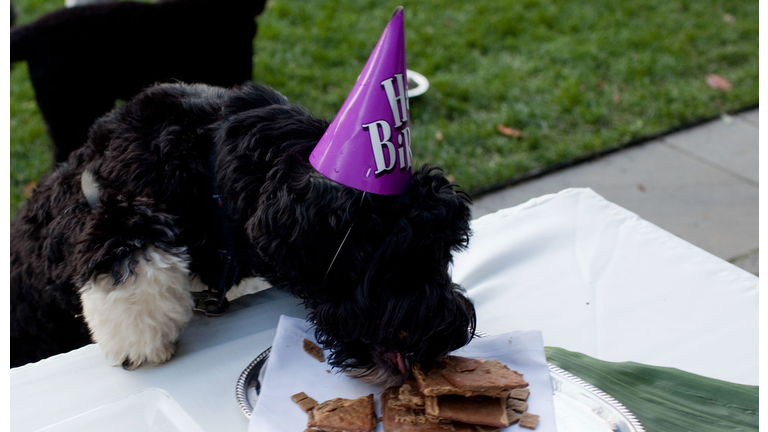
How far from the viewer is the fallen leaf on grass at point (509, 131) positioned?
517 cm

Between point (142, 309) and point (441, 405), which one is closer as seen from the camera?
point (441, 405)

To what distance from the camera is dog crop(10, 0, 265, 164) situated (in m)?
3.39

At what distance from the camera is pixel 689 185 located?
4.84m

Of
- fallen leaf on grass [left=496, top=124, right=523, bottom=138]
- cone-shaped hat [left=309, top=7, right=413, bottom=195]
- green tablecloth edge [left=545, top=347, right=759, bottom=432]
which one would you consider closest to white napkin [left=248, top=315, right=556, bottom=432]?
green tablecloth edge [left=545, top=347, right=759, bottom=432]

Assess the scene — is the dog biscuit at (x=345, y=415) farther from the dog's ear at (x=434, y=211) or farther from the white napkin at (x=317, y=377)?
the dog's ear at (x=434, y=211)

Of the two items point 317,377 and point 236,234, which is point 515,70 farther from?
point 317,377

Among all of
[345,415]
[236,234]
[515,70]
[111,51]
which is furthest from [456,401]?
[515,70]

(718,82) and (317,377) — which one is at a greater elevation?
(317,377)

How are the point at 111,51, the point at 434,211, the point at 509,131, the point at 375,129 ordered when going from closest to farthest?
the point at 375,129
the point at 434,211
the point at 111,51
the point at 509,131

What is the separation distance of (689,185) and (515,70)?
1932 millimetres

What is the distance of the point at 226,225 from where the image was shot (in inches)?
78.2

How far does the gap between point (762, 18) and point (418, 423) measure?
422 cm

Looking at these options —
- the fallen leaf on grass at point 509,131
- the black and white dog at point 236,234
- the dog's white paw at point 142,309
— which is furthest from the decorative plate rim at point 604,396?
the fallen leaf on grass at point 509,131
